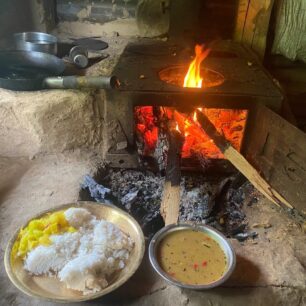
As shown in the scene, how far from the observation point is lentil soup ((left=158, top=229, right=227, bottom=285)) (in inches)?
70.0

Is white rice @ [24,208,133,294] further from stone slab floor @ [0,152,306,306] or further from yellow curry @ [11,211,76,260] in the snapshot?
stone slab floor @ [0,152,306,306]

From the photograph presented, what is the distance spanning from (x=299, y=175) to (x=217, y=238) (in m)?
0.76

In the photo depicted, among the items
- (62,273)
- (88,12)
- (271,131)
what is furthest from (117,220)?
(88,12)

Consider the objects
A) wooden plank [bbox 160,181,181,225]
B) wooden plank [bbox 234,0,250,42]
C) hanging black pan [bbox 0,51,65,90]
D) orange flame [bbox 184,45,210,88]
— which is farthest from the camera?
wooden plank [bbox 234,0,250,42]

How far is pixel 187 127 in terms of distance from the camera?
10.1ft

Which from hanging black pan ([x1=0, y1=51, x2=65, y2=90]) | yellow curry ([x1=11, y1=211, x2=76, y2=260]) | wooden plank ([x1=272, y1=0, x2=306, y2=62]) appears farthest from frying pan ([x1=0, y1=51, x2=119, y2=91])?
wooden plank ([x1=272, y1=0, x2=306, y2=62])

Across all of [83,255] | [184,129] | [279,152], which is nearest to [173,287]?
[83,255]

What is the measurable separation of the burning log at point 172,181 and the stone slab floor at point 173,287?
17.0 inches

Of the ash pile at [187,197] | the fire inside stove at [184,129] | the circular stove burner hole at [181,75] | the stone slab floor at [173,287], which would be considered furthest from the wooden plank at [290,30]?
the stone slab floor at [173,287]

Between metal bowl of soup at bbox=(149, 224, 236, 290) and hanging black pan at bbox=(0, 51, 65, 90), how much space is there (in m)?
1.92

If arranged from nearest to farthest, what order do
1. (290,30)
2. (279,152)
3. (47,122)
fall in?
(279,152)
(47,122)
(290,30)

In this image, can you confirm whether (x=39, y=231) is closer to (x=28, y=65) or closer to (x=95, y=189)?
(x=95, y=189)

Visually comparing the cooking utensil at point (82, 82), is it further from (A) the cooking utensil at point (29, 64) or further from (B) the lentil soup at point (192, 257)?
(B) the lentil soup at point (192, 257)

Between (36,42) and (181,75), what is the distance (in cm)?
160
